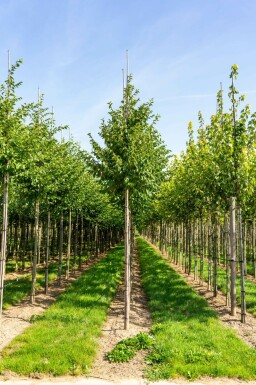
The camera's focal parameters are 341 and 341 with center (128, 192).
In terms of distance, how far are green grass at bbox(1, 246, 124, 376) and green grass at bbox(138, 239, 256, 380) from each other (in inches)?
79.7

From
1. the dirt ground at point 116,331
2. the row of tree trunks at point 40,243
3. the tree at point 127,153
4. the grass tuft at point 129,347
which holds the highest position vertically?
the tree at point 127,153

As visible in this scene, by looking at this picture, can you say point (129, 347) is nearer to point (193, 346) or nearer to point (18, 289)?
point (193, 346)

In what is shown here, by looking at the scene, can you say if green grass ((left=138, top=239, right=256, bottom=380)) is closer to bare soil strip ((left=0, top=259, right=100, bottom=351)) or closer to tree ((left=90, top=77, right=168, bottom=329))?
tree ((left=90, top=77, right=168, bottom=329))

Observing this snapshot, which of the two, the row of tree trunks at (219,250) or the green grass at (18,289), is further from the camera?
the green grass at (18,289)

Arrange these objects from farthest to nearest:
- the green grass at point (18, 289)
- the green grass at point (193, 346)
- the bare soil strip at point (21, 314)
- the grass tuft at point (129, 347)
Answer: the green grass at point (18, 289), the bare soil strip at point (21, 314), the grass tuft at point (129, 347), the green grass at point (193, 346)

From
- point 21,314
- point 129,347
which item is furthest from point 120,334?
point 21,314

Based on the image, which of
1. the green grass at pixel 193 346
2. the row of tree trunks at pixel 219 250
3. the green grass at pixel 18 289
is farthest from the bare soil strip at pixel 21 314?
the row of tree trunks at pixel 219 250

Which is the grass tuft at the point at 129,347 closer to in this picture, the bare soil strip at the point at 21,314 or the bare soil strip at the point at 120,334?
the bare soil strip at the point at 120,334

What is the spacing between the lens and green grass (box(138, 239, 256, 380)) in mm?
9078

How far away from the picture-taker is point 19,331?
40.1 feet

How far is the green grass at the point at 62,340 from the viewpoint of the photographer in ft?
30.0

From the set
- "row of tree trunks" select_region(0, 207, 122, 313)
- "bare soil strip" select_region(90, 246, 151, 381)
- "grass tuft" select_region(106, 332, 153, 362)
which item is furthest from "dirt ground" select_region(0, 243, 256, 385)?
"row of tree trunks" select_region(0, 207, 122, 313)

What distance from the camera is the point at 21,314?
47.4 feet

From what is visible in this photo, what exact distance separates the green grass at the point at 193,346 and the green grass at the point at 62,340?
203 cm
